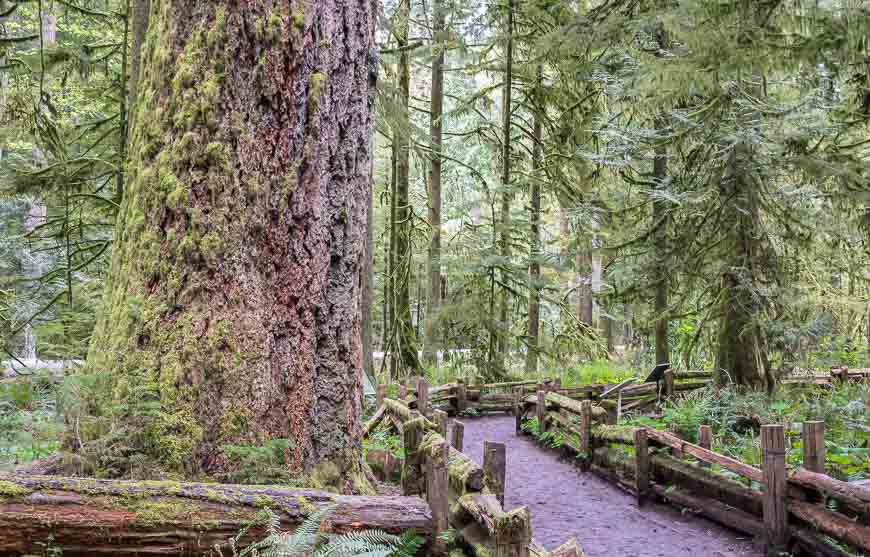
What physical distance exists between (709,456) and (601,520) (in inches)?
65.9

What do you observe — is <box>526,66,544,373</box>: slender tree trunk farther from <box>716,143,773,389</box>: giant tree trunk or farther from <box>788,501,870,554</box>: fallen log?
<box>788,501,870,554</box>: fallen log

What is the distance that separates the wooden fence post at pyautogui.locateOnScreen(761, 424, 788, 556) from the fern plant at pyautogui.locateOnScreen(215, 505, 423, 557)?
4748 millimetres

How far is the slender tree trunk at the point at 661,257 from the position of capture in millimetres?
14141

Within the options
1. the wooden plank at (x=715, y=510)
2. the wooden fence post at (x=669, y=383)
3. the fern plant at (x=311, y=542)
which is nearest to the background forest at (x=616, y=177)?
the wooden fence post at (x=669, y=383)

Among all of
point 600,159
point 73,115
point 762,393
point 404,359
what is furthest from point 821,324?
point 73,115

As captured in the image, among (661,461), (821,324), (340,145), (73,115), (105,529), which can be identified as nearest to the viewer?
(105,529)

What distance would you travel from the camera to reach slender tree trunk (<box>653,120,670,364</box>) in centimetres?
1414

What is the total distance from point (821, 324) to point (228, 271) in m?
10.6

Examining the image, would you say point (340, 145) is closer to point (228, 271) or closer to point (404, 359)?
point (228, 271)

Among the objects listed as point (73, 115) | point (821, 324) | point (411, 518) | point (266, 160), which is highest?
point (73, 115)

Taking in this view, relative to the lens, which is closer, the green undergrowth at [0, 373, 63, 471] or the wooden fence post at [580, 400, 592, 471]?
the green undergrowth at [0, 373, 63, 471]

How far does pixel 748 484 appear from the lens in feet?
25.4

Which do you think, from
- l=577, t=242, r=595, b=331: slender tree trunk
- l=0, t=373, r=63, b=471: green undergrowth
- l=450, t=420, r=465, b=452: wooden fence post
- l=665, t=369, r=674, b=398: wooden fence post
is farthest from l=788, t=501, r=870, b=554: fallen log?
l=577, t=242, r=595, b=331: slender tree trunk

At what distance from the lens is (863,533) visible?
5.79 meters
